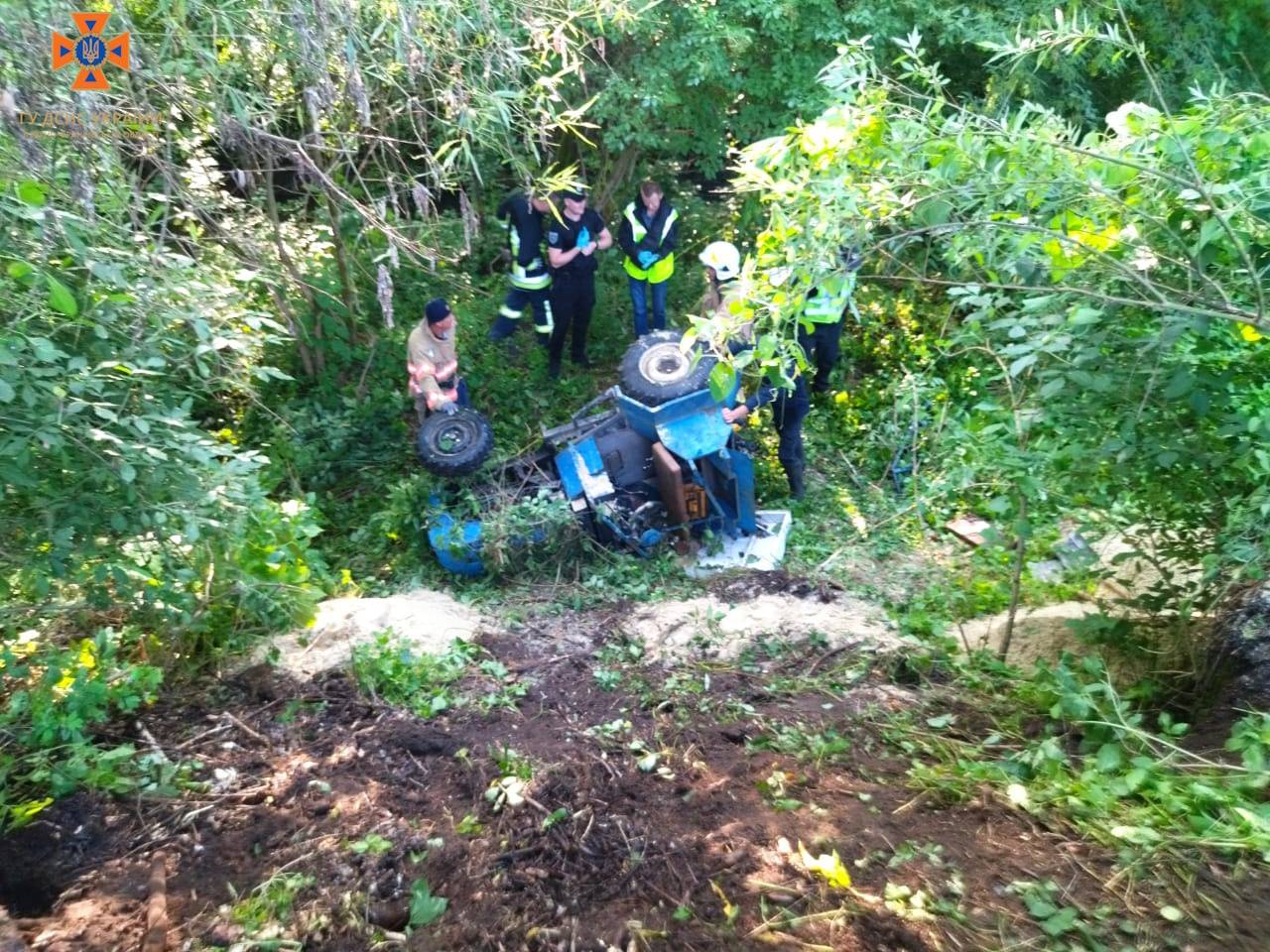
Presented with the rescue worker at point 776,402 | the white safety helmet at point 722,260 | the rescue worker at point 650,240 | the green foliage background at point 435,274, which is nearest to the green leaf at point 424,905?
the green foliage background at point 435,274

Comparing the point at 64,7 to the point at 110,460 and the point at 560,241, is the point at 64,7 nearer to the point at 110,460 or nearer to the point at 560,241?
the point at 110,460

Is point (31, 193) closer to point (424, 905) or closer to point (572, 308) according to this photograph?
point (424, 905)

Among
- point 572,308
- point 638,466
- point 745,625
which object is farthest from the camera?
point 572,308

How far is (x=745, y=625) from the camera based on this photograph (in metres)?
5.41

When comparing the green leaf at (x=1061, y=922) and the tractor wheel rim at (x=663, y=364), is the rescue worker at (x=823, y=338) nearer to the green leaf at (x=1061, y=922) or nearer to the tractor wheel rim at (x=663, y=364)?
the tractor wheel rim at (x=663, y=364)

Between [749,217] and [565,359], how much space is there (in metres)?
2.18

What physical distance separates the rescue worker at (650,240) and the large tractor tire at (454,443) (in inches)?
112

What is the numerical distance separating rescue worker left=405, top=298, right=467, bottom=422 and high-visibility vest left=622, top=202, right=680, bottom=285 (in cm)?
228

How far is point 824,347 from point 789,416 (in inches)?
36.7

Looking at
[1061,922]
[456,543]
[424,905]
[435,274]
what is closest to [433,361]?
[456,543]

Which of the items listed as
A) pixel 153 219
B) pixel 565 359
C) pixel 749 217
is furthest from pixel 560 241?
pixel 153 219

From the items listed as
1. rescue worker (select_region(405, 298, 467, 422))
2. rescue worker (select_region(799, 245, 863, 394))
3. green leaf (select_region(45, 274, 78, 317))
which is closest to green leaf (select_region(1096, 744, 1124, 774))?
rescue worker (select_region(799, 245, 863, 394))

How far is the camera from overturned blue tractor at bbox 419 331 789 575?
6219mm

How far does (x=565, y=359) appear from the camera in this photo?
30.1ft
